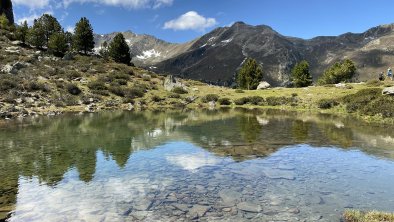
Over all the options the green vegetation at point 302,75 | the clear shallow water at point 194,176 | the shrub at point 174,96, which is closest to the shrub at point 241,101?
the shrub at point 174,96

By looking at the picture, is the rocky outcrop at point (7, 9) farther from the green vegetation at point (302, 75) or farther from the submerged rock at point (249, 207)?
the submerged rock at point (249, 207)

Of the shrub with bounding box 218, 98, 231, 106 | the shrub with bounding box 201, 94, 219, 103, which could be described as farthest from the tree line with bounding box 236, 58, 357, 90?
the shrub with bounding box 218, 98, 231, 106

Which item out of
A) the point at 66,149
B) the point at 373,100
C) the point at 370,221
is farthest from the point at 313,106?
the point at 370,221

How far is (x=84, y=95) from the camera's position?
73812mm

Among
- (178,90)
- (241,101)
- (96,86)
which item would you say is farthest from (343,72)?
(96,86)

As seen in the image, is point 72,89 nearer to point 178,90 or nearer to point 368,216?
point 178,90

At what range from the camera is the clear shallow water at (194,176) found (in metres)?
13.9

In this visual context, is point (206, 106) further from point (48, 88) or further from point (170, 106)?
point (48, 88)

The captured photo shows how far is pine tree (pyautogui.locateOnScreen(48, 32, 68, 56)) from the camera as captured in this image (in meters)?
99.2

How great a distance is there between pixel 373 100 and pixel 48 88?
63.5 metres

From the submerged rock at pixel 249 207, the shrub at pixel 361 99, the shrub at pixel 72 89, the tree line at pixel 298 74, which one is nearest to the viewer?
the submerged rock at pixel 249 207

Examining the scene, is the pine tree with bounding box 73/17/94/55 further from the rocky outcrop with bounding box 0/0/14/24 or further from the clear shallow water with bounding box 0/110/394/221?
the clear shallow water with bounding box 0/110/394/221

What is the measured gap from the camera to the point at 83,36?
360 feet

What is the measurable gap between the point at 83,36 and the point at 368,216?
363 ft
